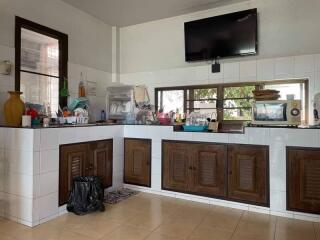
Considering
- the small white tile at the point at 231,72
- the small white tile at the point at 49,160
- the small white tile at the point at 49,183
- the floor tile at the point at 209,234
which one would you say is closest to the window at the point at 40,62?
the small white tile at the point at 49,160

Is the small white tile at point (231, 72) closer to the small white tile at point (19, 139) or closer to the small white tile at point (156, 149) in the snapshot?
the small white tile at point (156, 149)

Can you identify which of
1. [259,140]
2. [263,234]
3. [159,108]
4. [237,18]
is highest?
[237,18]

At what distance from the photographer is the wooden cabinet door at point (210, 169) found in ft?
9.52

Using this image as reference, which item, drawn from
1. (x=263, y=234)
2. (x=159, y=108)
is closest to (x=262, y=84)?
(x=159, y=108)

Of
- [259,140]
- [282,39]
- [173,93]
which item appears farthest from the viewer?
[173,93]

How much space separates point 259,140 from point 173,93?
66.5 inches

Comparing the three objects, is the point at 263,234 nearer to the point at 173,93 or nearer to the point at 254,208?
the point at 254,208

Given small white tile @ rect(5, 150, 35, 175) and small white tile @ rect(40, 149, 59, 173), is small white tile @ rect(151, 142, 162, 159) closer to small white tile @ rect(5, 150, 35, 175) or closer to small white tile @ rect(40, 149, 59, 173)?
small white tile @ rect(40, 149, 59, 173)

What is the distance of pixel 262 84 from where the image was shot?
3334 mm

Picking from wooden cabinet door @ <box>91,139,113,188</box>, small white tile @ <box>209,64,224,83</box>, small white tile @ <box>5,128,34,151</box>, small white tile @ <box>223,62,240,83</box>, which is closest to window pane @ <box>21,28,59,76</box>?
small white tile @ <box>5,128,34,151</box>

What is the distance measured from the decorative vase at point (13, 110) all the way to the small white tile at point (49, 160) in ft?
1.55

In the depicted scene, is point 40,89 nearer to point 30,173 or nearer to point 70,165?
point 70,165

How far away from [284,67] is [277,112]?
0.79m

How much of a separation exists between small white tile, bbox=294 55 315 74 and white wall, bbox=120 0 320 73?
0.07 metres
